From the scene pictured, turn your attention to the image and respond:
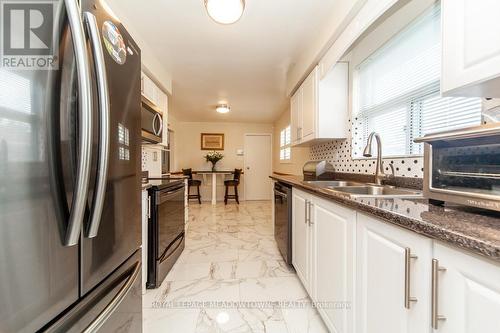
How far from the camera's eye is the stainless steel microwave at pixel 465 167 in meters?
0.66

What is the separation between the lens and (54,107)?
0.57 m

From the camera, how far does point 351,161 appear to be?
7.29 feet

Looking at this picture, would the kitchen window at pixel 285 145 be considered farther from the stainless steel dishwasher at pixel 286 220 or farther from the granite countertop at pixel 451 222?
the granite countertop at pixel 451 222

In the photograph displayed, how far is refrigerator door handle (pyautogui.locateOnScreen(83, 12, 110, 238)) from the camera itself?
650 millimetres

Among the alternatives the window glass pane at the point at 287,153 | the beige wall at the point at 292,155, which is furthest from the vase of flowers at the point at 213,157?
the window glass pane at the point at 287,153

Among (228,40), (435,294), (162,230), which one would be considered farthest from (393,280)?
(228,40)

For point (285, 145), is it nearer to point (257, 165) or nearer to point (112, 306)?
point (257, 165)

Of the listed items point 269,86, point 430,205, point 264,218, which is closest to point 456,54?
point 430,205

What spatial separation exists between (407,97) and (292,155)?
2997 millimetres

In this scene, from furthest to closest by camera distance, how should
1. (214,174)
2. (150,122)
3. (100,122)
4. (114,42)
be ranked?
(214,174) → (150,122) → (114,42) → (100,122)

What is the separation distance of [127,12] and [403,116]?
94.8 inches

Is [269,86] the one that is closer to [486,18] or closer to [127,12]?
[127,12]

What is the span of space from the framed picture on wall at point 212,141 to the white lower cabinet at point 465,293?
248 inches

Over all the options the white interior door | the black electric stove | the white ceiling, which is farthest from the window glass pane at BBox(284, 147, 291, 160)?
the black electric stove
